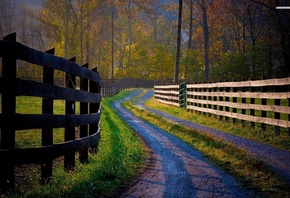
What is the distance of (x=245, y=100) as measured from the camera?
13.1 meters

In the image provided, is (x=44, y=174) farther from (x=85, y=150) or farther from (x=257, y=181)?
(x=257, y=181)

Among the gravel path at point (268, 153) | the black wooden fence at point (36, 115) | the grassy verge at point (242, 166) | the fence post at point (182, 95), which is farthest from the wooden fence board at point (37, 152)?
the fence post at point (182, 95)

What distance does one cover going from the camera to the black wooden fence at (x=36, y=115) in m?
4.46

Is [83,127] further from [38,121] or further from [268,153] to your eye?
[268,153]

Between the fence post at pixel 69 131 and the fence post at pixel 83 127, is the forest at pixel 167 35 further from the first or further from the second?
the fence post at pixel 69 131

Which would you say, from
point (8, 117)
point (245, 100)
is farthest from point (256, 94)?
point (8, 117)

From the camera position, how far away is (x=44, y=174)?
17.7 feet

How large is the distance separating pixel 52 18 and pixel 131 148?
48.9m

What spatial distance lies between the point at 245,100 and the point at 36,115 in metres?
9.47

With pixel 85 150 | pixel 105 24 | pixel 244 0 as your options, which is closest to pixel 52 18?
pixel 105 24

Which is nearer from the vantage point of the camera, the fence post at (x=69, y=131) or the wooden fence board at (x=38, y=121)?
the wooden fence board at (x=38, y=121)

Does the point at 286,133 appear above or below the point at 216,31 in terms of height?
below

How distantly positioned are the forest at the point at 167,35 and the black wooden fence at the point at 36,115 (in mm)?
18514

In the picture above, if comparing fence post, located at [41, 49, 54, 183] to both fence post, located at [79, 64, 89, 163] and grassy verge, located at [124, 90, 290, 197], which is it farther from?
grassy verge, located at [124, 90, 290, 197]
